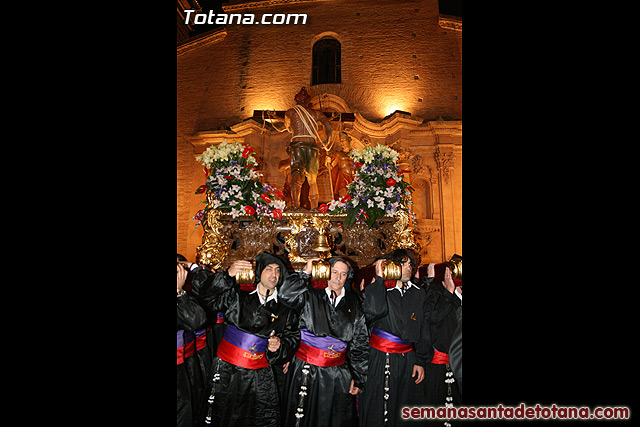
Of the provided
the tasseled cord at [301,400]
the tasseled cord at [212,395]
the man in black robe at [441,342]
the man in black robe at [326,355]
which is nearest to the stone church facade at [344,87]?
the man in black robe at [441,342]

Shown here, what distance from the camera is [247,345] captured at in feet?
14.3

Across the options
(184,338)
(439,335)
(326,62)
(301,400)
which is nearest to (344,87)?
(326,62)

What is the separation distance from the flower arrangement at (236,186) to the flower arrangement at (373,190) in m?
0.94

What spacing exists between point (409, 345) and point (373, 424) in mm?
950

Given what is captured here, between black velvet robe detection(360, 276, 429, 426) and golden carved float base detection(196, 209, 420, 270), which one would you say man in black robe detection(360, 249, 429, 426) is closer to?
black velvet robe detection(360, 276, 429, 426)

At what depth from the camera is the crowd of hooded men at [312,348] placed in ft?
14.3

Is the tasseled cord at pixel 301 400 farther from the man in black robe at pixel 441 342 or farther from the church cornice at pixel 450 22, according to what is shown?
the church cornice at pixel 450 22

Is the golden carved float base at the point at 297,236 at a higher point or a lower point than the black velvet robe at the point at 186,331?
higher

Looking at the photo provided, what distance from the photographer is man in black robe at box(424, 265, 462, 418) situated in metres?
4.89

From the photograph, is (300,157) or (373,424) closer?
(373,424)

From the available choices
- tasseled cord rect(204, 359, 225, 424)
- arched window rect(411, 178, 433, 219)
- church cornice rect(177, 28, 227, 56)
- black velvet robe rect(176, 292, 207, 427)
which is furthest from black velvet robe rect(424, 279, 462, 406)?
church cornice rect(177, 28, 227, 56)

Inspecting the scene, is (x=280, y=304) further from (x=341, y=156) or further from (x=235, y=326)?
(x=341, y=156)

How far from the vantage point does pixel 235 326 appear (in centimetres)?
445
